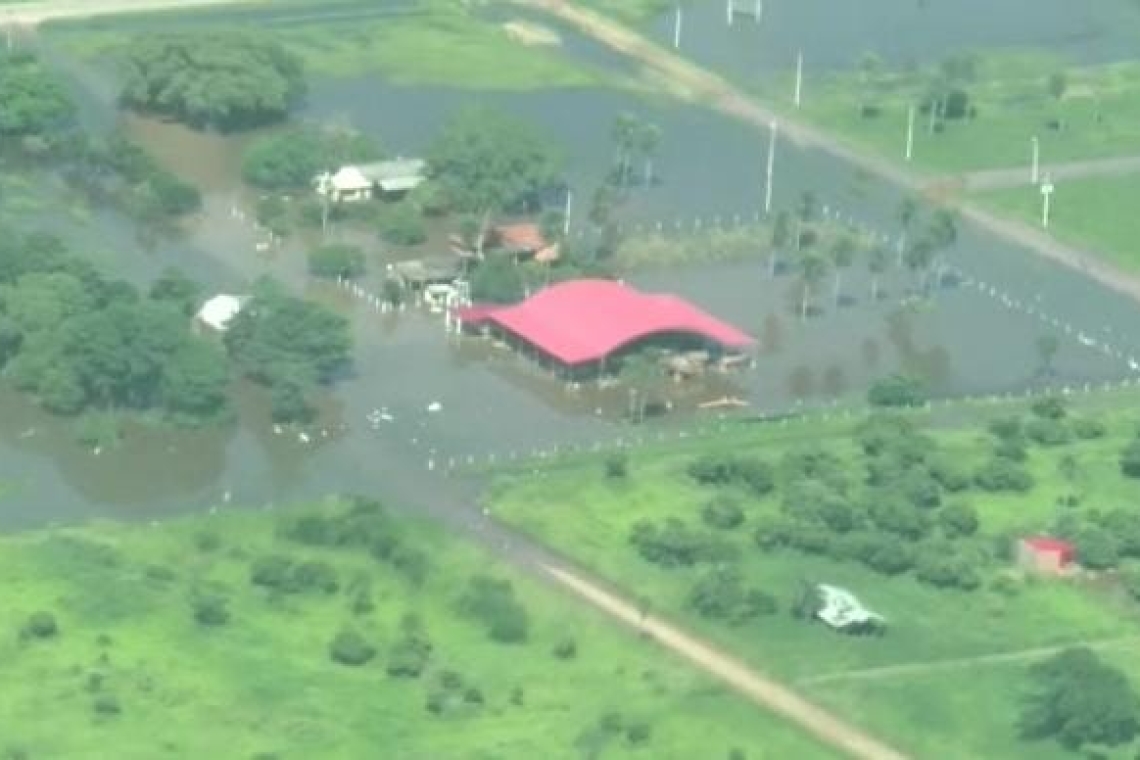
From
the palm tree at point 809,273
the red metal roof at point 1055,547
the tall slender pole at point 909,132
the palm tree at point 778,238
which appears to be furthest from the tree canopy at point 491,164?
the red metal roof at point 1055,547

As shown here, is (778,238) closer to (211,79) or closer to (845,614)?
(211,79)

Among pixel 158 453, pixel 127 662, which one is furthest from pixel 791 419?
pixel 127 662

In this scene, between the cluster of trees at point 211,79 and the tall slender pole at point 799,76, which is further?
the tall slender pole at point 799,76

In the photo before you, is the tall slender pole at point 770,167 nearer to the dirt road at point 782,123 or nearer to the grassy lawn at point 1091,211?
the dirt road at point 782,123

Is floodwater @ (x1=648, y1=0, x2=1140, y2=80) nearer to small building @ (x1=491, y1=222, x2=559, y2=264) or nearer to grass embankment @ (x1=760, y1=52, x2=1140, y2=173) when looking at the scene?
grass embankment @ (x1=760, y1=52, x2=1140, y2=173)

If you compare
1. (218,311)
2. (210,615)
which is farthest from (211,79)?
(210,615)

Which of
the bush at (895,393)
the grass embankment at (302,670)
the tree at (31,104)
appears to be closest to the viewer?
the grass embankment at (302,670)

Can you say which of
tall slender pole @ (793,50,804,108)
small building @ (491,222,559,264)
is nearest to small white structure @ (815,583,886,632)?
small building @ (491,222,559,264)
